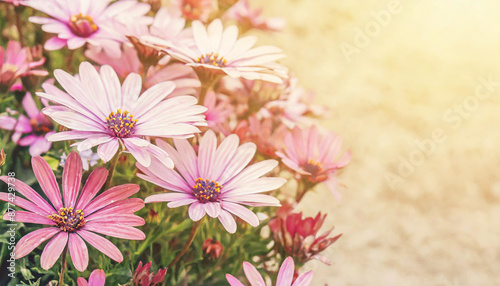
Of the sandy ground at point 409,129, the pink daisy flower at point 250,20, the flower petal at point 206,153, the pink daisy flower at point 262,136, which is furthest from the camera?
the sandy ground at point 409,129

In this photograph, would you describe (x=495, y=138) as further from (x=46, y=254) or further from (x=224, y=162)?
(x=46, y=254)

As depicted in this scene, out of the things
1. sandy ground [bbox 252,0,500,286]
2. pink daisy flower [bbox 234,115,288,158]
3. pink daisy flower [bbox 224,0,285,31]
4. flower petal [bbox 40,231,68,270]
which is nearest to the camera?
flower petal [bbox 40,231,68,270]

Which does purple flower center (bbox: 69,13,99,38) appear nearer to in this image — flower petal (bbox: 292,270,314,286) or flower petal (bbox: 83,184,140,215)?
flower petal (bbox: 83,184,140,215)

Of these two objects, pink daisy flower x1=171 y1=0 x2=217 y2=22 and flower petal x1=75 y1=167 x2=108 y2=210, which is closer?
flower petal x1=75 y1=167 x2=108 y2=210

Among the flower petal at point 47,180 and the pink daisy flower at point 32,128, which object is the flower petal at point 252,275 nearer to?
the flower petal at point 47,180

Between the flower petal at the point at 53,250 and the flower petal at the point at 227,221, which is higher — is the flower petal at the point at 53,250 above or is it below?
below

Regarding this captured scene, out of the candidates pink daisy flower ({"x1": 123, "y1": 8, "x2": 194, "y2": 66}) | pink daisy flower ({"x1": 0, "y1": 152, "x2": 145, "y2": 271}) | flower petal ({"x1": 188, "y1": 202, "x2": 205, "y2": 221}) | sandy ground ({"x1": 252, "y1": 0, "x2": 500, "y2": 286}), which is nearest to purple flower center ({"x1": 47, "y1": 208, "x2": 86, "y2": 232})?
pink daisy flower ({"x1": 0, "y1": 152, "x2": 145, "y2": 271})

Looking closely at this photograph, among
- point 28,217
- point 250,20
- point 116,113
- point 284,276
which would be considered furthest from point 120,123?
point 250,20

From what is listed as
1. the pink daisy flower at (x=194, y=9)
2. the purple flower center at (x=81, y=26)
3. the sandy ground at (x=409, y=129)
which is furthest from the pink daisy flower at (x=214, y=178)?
the sandy ground at (x=409, y=129)

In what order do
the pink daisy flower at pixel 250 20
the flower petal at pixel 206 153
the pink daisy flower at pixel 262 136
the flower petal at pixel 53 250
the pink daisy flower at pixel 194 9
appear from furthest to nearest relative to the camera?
the pink daisy flower at pixel 250 20
the pink daisy flower at pixel 194 9
the pink daisy flower at pixel 262 136
the flower petal at pixel 206 153
the flower petal at pixel 53 250
